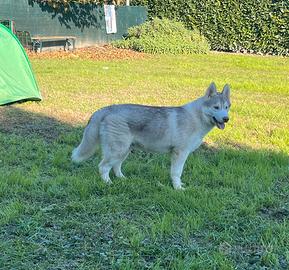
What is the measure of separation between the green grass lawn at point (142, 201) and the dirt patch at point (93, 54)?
833 centimetres

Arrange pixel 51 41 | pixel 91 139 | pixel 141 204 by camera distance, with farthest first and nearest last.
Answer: pixel 51 41 → pixel 91 139 → pixel 141 204

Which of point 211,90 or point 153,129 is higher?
point 211,90

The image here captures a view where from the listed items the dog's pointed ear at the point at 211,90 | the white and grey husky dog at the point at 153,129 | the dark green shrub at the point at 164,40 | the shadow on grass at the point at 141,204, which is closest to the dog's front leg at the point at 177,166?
the white and grey husky dog at the point at 153,129

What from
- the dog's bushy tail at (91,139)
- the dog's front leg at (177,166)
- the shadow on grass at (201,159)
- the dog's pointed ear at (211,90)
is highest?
the dog's pointed ear at (211,90)

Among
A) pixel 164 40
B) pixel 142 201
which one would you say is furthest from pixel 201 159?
pixel 164 40

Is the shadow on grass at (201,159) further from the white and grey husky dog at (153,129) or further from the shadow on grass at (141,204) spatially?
the white and grey husky dog at (153,129)

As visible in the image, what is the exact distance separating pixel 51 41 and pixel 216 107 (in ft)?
47.4

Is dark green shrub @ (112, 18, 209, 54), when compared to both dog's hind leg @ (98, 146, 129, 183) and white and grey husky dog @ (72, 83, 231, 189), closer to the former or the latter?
white and grey husky dog @ (72, 83, 231, 189)

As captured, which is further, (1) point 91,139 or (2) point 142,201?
(1) point 91,139

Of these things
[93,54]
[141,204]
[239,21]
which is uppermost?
[239,21]

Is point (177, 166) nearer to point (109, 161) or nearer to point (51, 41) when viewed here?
point (109, 161)

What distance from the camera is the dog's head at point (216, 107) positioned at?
470cm

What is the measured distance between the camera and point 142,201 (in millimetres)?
4402

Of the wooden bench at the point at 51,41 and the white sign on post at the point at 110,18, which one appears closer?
the wooden bench at the point at 51,41
